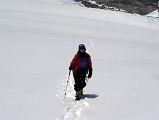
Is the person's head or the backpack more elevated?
the person's head

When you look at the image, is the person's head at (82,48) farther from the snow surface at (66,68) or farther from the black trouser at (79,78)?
the snow surface at (66,68)

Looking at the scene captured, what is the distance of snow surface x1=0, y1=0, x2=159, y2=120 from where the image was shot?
391 inches

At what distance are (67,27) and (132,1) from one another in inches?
1126

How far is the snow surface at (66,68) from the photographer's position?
993 centimetres

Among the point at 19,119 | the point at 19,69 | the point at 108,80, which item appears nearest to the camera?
the point at 19,119

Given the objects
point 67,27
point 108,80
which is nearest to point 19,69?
point 108,80

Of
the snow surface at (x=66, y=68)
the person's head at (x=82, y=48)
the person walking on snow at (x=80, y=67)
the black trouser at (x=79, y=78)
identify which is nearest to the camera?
the snow surface at (x=66, y=68)

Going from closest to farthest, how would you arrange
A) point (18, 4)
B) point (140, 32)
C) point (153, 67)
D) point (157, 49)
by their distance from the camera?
1. point (153, 67)
2. point (157, 49)
3. point (140, 32)
4. point (18, 4)

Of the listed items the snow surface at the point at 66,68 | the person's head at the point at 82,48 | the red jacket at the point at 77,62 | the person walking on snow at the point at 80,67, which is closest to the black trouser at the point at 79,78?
the person walking on snow at the point at 80,67

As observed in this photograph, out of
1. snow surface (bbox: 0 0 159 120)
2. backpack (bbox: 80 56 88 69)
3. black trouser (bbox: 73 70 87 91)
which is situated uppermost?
backpack (bbox: 80 56 88 69)

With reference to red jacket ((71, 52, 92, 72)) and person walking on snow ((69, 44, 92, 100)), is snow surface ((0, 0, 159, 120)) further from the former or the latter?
red jacket ((71, 52, 92, 72))

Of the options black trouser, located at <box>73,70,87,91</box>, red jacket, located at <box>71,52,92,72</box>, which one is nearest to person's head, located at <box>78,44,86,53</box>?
red jacket, located at <box>71,52,92,72</box>

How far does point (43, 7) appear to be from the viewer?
39969 millimetres

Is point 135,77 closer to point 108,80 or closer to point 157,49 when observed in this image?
point 108,80
